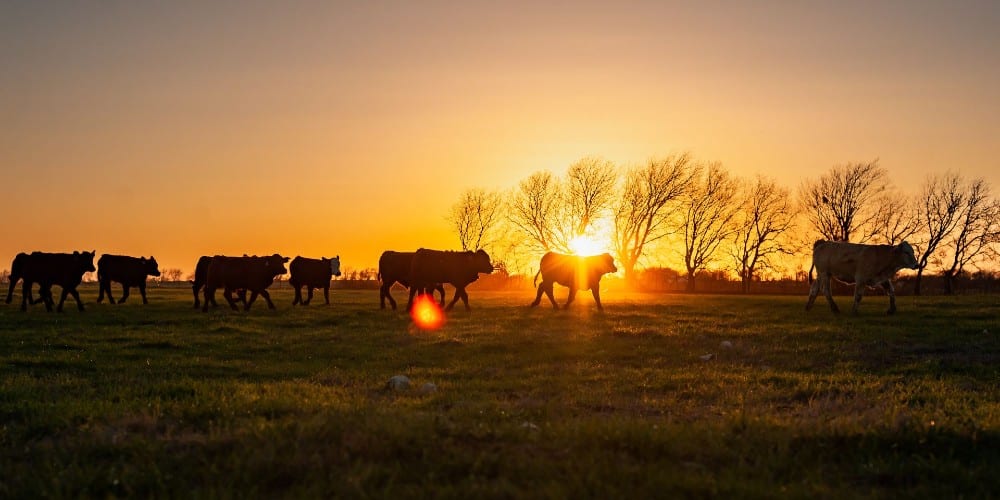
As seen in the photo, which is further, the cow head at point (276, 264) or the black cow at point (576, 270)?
Result: the black cow at point (576, 270)

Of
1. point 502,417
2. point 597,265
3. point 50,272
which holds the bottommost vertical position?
point 502,417

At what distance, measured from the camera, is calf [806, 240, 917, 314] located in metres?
24.0

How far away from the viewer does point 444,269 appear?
2850cm

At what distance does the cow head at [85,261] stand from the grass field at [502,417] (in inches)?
449

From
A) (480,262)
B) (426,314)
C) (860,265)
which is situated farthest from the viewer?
(480,262)

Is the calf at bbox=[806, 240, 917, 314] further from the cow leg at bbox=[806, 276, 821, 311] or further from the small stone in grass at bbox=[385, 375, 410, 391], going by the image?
the small stone in grass at bbox=[385, 375, 410, 391]

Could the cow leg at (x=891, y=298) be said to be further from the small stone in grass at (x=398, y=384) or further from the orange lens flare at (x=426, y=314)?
the small stone in grass at (x=398, y=384)

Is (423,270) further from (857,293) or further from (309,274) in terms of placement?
(857,293)

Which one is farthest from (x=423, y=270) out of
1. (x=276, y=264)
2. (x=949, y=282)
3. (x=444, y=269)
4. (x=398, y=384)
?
(x=949, y=282)

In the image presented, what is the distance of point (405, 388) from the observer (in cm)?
1016

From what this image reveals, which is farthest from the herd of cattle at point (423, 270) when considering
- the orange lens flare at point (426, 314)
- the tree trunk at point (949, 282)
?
the tree trunk at point (949, 282)

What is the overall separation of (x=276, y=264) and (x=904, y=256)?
2348cm

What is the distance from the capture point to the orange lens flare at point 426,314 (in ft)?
70.6

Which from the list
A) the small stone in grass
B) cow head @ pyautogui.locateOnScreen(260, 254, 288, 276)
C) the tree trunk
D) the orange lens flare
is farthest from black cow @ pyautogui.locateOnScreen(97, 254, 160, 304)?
the tree trunk
